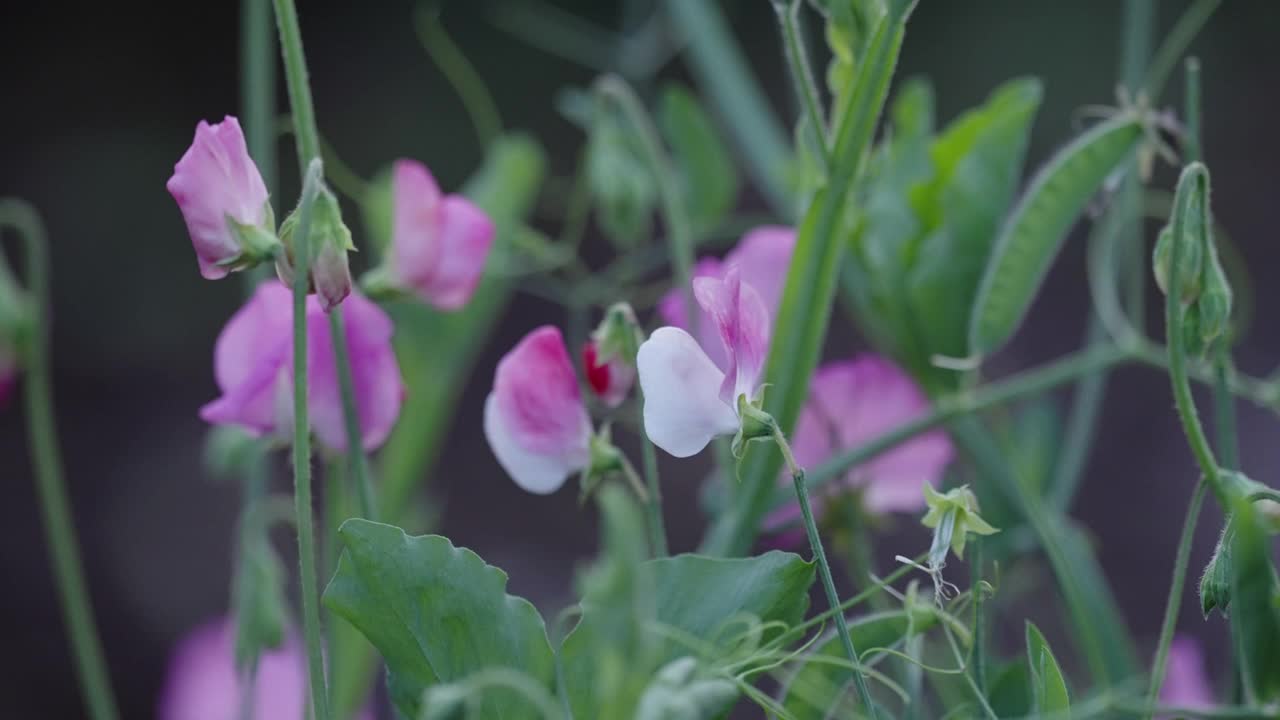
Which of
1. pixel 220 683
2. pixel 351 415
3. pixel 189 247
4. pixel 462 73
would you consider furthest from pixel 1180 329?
pixel 189 247

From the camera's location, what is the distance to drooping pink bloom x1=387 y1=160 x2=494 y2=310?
0.54 meters

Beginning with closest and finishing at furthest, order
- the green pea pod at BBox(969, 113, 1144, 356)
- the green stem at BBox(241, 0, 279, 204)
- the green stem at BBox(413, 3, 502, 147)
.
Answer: the green pea pod at BBox(969, 113, 1144, 356) → the green stem at BBox(241, 0, 279, 204) → the green stem at BBox(413, 3, 502, 147)

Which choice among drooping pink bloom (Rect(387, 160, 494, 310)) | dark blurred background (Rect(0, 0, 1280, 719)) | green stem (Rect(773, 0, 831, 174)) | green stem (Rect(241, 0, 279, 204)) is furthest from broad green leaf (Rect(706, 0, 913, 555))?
dark blurred background (Rect(0, 0, 1280, 719))

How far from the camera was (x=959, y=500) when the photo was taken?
1.28 ft

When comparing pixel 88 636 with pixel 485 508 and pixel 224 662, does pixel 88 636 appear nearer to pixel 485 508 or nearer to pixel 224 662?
pixel 224 662

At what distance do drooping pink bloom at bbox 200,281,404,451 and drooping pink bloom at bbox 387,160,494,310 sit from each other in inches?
1.4

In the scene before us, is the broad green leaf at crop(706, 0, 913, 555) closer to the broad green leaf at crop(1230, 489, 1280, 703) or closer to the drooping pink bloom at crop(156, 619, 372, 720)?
the broad green leaf at crop(1230, 489, 1280, 703)

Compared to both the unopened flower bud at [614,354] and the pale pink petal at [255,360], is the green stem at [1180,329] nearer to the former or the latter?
the unopened flower bud at [614,354]

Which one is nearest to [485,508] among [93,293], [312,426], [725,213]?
[93,293]

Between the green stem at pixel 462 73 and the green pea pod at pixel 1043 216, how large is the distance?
24cm

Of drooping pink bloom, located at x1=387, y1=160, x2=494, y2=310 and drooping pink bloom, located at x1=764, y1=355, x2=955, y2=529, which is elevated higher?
drooping pink bloom, located at x1=387, y1=160, x2=494, y2=310

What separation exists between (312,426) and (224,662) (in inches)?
12.4

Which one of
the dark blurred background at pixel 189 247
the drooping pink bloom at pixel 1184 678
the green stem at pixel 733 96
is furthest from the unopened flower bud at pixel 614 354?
the dark blurred background at pixel 189 247

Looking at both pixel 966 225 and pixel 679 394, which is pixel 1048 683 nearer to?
pixel 679 394
